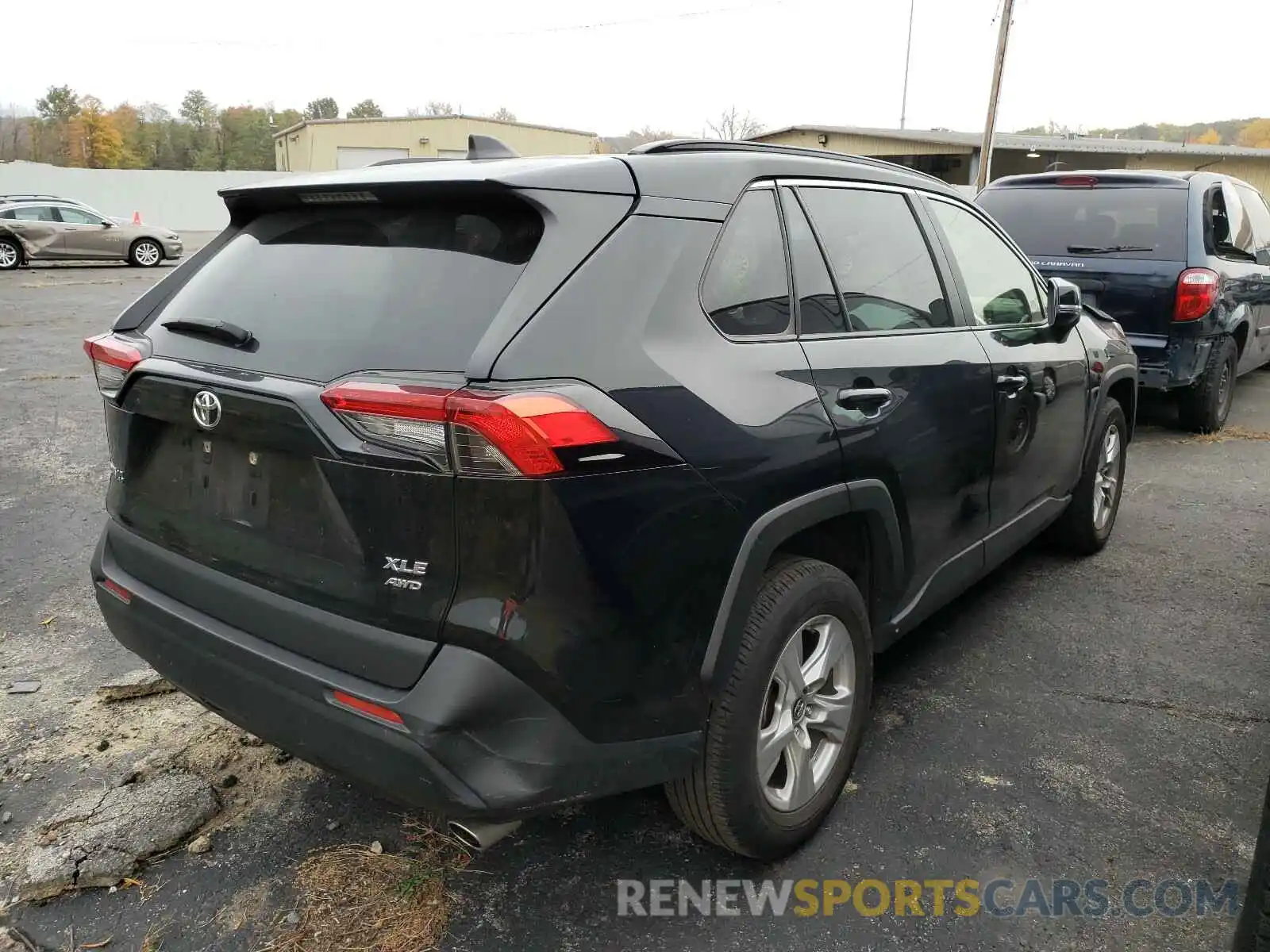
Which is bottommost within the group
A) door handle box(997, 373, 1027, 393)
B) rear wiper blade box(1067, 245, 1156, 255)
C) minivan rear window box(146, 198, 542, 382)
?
door handle box(997, 373, 1027, 393)

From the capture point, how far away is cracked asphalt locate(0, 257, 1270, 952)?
229cm

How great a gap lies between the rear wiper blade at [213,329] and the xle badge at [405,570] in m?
0.70

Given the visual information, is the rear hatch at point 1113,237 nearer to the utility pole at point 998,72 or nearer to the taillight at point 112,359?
A: the taillight at point 112,359

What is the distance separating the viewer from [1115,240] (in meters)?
6.79

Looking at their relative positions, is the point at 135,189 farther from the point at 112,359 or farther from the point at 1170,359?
the point at 112,359

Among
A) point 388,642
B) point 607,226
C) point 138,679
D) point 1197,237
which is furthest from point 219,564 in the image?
point 1197,237

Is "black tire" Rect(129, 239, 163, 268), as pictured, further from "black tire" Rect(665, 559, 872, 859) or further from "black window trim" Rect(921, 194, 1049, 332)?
"black tire" Rect(665, 559, 872, 859)

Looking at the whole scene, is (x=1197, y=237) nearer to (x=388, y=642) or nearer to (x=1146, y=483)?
(x=1146, y=483)

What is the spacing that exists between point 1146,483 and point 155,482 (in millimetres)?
5813

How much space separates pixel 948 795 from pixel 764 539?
116 cm

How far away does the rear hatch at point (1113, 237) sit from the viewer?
654 centimetres

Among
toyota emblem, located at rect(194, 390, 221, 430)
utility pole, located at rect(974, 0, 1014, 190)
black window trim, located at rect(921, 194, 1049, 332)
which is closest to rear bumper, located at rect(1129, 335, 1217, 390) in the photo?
black window trim, located at rect(921, 194, 1049, 332)

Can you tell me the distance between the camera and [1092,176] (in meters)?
7.02

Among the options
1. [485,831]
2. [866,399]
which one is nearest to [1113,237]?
[866,399]
